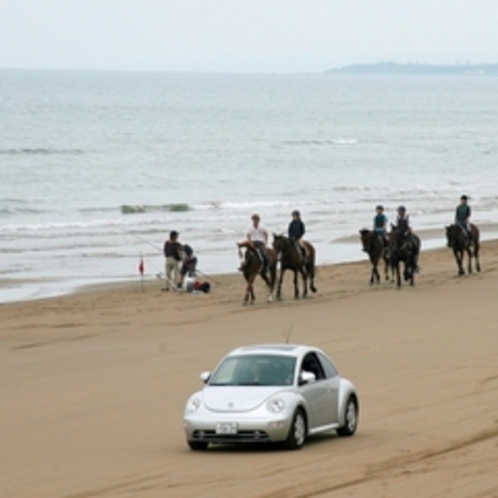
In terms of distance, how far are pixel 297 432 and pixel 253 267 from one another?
18.1 meters

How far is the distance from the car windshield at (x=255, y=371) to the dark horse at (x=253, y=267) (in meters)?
16.8

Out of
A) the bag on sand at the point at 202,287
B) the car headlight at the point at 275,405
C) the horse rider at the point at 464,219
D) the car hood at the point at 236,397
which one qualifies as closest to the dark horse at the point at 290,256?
the bag on sand at the point at 202,287

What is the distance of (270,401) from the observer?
16312mm

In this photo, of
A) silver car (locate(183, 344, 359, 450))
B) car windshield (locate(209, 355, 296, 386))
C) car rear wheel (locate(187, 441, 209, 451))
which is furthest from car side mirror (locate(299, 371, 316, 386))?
car rear wheel (locate(187, 441, 209, 451))

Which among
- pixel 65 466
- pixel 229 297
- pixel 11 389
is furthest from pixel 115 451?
pixel 229 297

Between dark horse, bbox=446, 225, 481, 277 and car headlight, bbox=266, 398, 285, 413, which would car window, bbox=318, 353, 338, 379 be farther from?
dark horse, bbox=446, 225, 481, 277

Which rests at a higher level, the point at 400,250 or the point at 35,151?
the point at 400,250

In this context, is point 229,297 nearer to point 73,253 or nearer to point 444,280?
point 444,280

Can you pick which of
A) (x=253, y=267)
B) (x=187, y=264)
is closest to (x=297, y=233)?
(x=253, y=267)

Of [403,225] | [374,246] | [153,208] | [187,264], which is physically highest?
[403,225]

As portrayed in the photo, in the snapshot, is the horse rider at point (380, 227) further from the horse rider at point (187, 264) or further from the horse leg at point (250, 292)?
the horse rider at point (187, 264)

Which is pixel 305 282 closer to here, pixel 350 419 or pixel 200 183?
pixel 350 419

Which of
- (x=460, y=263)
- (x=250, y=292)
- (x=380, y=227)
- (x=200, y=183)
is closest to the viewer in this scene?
(x=250, y=292)

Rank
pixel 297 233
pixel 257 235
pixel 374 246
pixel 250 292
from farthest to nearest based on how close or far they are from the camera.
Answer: pixel 374 246 < pixel 297 233 < pixel 250 292 < pixel 257 235
